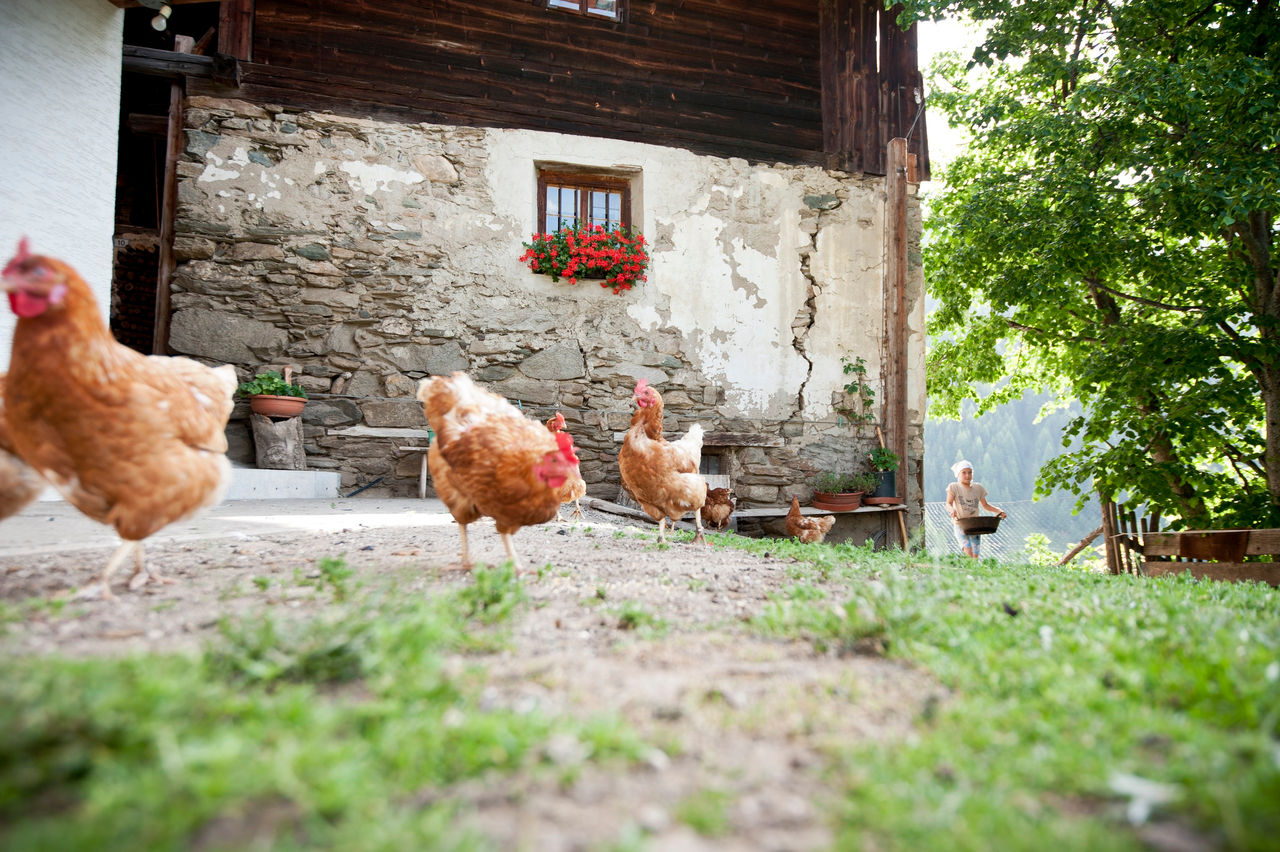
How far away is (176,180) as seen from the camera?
7.74m

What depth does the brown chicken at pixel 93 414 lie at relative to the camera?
7.71ft

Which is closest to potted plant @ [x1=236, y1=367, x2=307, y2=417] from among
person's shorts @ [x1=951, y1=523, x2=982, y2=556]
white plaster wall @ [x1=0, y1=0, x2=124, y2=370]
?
white plaster wall @ [x1=0, y1=0, x2=124, y2=370]

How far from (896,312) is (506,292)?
18.3 ft

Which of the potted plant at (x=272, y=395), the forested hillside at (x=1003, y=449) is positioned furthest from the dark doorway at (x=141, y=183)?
the forested hillside at (x=1003, y=449)

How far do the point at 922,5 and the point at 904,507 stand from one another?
21.6 feet

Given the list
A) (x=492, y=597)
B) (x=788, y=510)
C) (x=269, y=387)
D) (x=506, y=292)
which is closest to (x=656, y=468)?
(x=492, y=597)

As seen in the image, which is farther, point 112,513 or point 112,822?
point 112,513

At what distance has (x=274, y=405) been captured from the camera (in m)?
7.32

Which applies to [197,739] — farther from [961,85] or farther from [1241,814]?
[961,85]

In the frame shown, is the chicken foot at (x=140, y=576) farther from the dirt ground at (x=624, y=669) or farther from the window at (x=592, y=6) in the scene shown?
the window at (x=592, y=6)

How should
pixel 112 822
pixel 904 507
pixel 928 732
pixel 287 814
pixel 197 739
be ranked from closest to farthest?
pixel 112 822 → pixel 287 814 → pixel 197 739 → pixel 928 732 → pixel 904 507

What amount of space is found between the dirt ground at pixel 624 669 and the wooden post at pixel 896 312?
6751 mm

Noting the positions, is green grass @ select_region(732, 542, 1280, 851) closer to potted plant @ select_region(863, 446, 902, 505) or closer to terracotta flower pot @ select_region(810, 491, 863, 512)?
terracotta flower pot @ select_region(810, 491, 863, 512)

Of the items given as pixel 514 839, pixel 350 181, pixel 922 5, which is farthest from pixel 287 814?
pixel 922 5
